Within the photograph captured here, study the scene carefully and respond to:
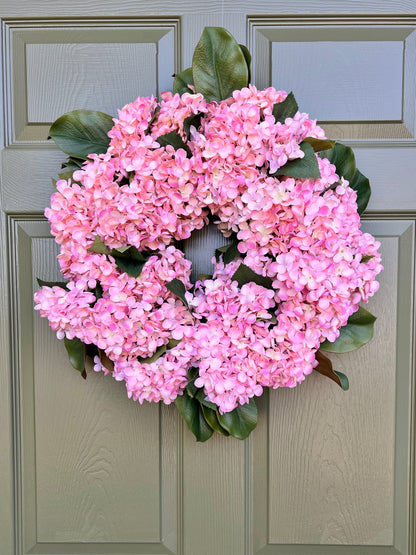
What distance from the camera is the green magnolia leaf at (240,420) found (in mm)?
771

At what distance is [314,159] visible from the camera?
673 millimetres

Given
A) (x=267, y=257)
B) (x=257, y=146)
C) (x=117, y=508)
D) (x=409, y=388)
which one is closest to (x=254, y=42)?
(x=257, y=146)

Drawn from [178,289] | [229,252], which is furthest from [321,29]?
[178,289]

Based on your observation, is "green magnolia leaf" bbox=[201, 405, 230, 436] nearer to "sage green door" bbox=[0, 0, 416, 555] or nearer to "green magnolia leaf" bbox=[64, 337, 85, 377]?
"sage green door" bbox=[0, 0, 416, 555]

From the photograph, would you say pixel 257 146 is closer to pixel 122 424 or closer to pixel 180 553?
pixel 122 424

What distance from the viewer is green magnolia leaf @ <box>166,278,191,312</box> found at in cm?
72

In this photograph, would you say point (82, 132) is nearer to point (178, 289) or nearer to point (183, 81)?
point (183, 81)

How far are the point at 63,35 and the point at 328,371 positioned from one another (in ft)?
2.68

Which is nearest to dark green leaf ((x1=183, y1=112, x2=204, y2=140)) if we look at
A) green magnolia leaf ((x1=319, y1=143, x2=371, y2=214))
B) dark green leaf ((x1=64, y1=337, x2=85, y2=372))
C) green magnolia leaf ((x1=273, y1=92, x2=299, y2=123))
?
green magnolia leaf ((x1=273, y1=92, x2=299, y2=123))

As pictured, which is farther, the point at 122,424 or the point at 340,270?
the point at 122,424

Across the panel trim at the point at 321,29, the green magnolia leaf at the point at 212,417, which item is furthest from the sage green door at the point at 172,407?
the green magnolia leaf at the point at 212,417

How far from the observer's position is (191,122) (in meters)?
0.71

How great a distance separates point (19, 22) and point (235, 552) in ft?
3.75

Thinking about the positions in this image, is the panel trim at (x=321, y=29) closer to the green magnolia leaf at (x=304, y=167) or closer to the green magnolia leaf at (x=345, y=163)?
the green magnolia leaf at (x=345, y=163)
